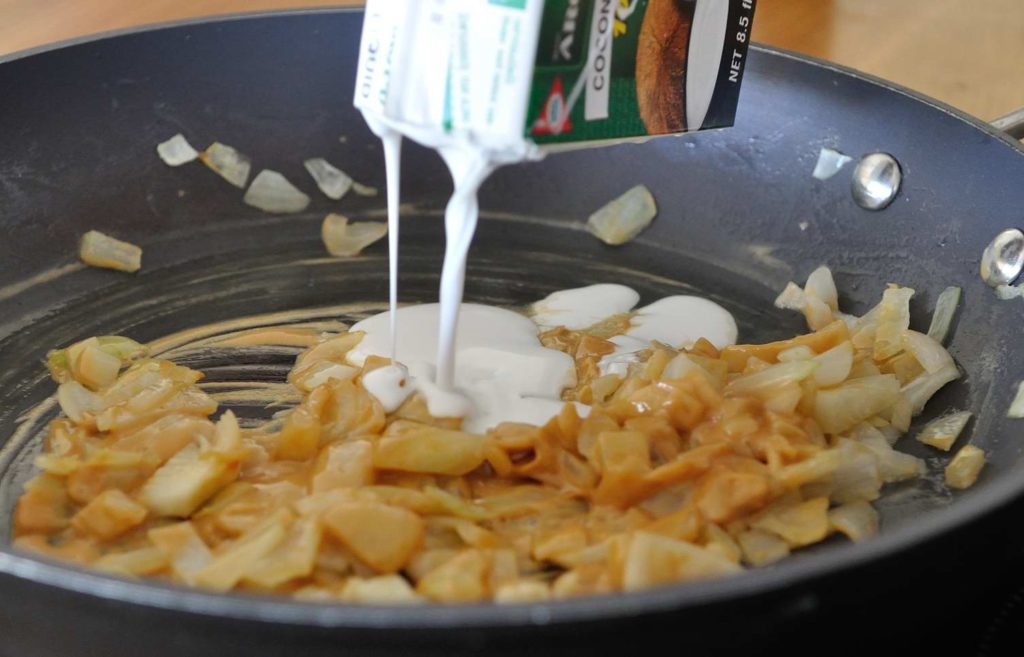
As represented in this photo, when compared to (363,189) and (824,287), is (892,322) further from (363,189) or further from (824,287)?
(363,189)

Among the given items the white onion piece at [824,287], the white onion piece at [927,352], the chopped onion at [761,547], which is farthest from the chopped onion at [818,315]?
the chopped onion at [761,547]

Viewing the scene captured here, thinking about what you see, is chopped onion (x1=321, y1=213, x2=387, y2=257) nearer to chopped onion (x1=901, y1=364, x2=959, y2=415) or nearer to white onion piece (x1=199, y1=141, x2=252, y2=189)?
white onion piece (x1=199, y1=141, x2=252, y2=189)

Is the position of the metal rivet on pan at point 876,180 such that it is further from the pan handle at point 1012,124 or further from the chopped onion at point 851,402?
the chopped onion at point 851,402

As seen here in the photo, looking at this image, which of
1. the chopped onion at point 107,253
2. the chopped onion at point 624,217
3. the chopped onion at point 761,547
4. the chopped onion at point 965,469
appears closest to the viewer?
the chopped onion at point 761,547

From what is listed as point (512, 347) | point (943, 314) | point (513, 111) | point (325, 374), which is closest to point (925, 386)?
point (943, 314)

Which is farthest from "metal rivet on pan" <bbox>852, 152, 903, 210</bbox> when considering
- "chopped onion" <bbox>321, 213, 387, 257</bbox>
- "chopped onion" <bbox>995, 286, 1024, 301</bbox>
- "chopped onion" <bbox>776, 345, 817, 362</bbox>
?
"chopped onion" <bbox>321, 213, 387, 257</bbox>
